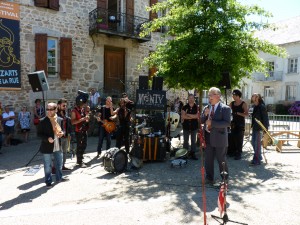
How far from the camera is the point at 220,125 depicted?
530 cm

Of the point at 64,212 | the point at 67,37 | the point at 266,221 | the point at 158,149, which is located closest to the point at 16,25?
the point at 67,37

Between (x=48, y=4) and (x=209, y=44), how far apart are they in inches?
310

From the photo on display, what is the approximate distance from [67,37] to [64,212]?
1015 cm

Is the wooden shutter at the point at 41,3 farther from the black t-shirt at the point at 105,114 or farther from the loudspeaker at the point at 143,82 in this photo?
the black t-shirt at the point at 105,114

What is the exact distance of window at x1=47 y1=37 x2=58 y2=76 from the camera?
1277 centimetres

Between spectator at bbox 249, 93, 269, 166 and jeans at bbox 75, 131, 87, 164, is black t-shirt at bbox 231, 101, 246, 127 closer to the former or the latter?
spectator at bbox 249, 93, 269, 166

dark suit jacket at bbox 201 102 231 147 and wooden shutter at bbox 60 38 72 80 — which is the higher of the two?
wooden shutter at bbox 60 38 72 80

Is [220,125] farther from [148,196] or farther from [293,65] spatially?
[293,65]

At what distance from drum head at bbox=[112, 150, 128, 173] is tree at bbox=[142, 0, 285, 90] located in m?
3.42

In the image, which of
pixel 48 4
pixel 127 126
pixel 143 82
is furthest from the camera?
pixel 48 4

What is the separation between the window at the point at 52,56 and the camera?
1277cm

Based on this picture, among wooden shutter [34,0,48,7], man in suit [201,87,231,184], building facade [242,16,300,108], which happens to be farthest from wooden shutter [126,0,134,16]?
building facade [242,16,300,108]

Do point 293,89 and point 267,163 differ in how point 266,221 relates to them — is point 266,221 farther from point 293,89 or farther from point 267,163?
point 293,89

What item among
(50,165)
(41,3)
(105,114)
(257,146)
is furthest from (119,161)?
(41,3)
